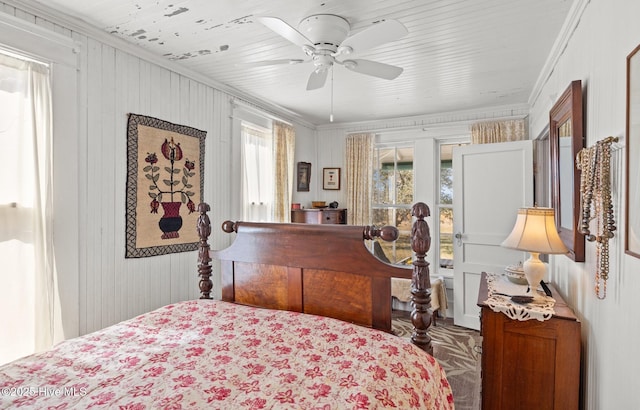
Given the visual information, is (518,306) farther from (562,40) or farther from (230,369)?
(562,40)

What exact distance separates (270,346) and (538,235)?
163 centimetres

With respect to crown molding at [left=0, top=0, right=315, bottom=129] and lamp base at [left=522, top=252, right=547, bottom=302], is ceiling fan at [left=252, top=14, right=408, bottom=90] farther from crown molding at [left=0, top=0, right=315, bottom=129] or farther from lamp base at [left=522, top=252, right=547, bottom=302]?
lamp base at [left=522, top=252, right=547, bottom=302]

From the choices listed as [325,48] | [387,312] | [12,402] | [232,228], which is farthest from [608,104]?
[12,402]

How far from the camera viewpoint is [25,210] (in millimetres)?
1961

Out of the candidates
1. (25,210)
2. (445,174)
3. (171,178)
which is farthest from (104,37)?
(445,174)

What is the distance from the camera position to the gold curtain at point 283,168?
4.23 m

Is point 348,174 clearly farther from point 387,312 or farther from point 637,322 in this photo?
point 637,322

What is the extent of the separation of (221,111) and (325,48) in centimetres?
164

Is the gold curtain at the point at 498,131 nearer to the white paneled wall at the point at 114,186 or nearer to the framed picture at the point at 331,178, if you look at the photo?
the framed picture at the point at 331,178

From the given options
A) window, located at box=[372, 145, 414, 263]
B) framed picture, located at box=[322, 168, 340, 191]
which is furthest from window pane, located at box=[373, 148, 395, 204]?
framed picture, located at box=[322, 168, 340, 191]

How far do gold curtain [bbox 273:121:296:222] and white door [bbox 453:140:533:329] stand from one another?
2.08m

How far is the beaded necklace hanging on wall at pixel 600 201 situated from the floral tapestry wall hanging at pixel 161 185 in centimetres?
279

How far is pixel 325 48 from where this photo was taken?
2.15 m

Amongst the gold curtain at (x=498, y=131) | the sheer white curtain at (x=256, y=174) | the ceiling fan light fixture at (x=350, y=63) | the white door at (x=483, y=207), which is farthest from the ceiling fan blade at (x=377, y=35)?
the gold curtain at (x=498, y=131)
